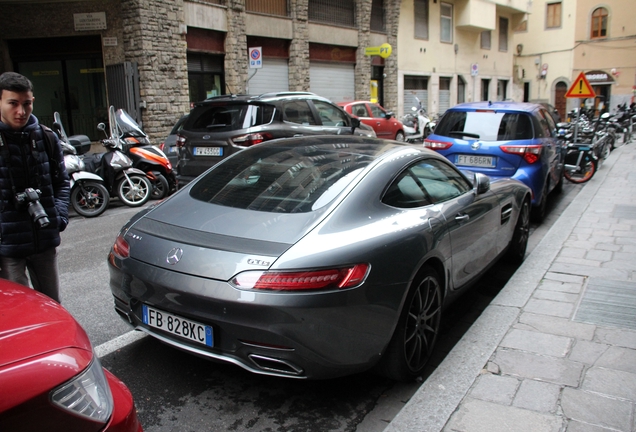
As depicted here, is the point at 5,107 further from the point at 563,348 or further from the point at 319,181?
the point at 563,348

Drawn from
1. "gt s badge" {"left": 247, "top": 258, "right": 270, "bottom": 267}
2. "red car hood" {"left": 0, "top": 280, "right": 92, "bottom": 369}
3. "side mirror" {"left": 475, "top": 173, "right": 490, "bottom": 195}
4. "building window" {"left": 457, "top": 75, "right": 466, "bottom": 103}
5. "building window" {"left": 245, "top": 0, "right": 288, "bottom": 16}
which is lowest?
"gt s badge" {"left": 247, "top": 258, "right": 270, "bottom": 267}

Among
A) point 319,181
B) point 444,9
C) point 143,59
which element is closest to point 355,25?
point 444,9

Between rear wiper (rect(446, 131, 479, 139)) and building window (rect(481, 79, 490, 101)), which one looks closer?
rear wiper (rect(446, 131, 479, 139))

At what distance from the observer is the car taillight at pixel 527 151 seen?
748 cm

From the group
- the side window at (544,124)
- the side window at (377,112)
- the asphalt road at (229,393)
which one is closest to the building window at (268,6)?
the side window at (377,112)

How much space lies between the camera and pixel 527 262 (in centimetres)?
552

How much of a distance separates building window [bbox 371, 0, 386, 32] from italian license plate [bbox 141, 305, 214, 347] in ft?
81.5

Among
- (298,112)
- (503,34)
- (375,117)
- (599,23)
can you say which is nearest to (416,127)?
(375,117)

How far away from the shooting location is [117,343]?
390 cm

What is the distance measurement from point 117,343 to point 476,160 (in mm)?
5502

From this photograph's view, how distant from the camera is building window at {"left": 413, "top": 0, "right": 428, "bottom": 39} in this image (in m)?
28.8

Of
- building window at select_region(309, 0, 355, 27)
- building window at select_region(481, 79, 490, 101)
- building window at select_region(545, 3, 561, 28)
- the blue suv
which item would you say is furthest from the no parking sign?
building window at select_region(545, 3, 561, 28)

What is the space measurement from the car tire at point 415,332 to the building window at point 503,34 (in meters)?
38.2

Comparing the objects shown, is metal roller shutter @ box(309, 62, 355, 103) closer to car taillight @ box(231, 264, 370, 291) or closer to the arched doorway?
car taillight @ box(231, 264, 370, 291)
